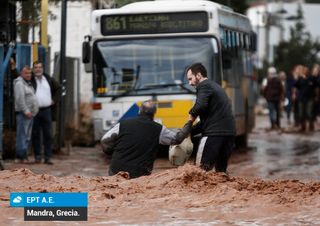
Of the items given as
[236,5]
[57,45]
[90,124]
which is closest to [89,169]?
[90,124]

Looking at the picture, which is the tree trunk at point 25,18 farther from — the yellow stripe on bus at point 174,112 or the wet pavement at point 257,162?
the yellow stripe on bus at point 174,112

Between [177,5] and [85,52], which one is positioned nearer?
[85,52]

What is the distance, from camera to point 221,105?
13.4m

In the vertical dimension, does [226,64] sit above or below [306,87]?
above

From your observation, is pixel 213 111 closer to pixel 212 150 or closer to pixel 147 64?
pixel 212 150

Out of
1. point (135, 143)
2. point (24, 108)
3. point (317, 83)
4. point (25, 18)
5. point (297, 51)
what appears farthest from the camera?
point (297, 51)

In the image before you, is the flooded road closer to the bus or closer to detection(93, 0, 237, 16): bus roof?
the bus

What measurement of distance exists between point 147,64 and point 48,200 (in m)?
12.0

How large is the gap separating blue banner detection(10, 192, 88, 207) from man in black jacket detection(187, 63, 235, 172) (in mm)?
2981

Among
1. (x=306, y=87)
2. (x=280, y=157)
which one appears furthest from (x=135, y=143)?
(x=306, y=87)

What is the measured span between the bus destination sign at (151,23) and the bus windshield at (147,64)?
0.72ft

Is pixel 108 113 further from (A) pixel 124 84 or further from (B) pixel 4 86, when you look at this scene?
(B) pixel 4 86

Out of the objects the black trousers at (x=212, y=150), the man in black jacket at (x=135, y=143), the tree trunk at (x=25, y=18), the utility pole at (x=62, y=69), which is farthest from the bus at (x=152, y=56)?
the man in black jacket at (x=135, y=143)

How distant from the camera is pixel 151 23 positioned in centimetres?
2233
